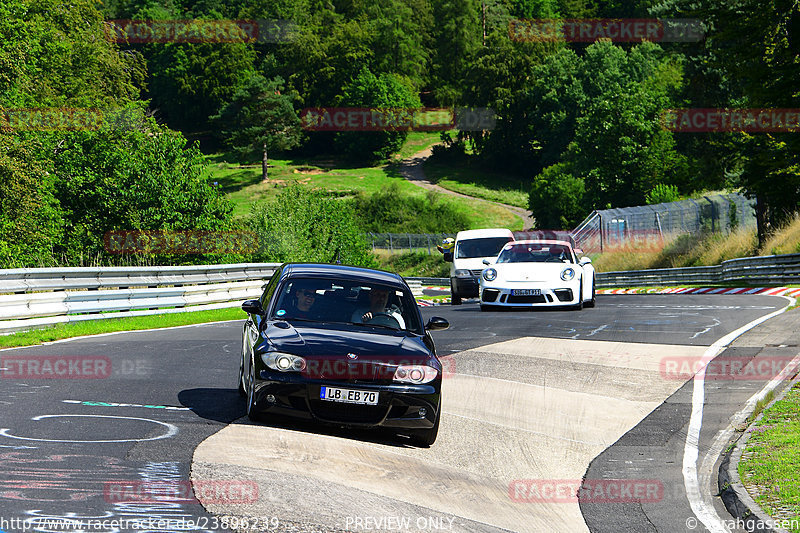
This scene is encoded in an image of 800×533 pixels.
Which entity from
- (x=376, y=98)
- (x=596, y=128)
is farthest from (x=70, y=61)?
(x=376, y=98)

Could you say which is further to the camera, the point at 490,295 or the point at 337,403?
the point at 490,295

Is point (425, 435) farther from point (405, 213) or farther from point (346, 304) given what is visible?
point (405, 213)

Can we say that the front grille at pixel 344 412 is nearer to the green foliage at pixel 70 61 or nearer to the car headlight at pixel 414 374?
the car headlight at pixel 414 374

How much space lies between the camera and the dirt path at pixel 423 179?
97113 millimetres

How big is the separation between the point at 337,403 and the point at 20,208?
27761 mm

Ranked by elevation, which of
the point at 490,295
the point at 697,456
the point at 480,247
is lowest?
the point at 480,247

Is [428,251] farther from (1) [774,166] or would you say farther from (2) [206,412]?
(2) [206,412]

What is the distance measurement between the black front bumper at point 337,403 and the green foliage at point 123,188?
3493 centimetres

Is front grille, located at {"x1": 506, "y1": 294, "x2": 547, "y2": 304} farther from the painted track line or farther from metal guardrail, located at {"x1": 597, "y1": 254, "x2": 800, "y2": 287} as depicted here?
metal guardrail, located at {"x1": 597, "y1": 254, "x2": 800, "y2": 287}

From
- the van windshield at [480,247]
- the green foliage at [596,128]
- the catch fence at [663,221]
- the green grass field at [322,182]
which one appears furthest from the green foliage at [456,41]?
the van windshield at [480,247]

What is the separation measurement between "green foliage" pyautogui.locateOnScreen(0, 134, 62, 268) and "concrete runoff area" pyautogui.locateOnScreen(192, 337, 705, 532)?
23103 mm

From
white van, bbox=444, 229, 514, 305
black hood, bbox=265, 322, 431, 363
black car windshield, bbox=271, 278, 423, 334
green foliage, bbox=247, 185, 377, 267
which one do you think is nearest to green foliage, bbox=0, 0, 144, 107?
green foliage, bbox=247, 185, 377, 267

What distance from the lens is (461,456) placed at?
8219 millimetres

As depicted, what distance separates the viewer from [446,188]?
10931cm
